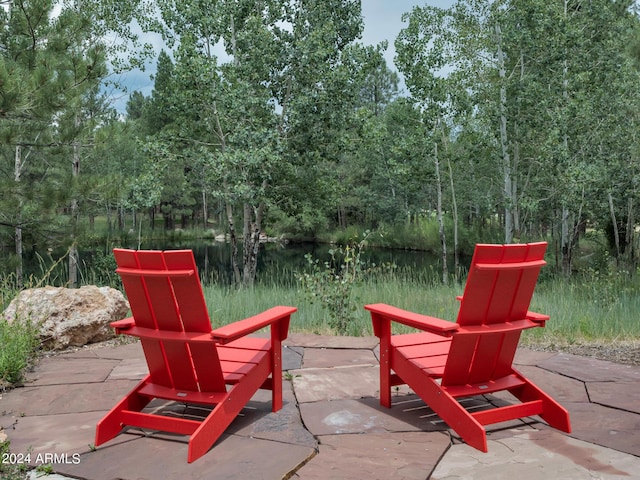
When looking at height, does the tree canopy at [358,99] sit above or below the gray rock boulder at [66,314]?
above

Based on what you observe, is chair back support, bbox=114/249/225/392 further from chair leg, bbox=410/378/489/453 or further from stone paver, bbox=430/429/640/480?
stone paver, bbox=430/429/640/480

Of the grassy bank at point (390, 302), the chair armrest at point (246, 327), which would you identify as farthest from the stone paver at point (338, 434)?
the chair armrest at point (246, 327)

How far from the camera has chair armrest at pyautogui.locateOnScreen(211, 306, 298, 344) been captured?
217 centimetres

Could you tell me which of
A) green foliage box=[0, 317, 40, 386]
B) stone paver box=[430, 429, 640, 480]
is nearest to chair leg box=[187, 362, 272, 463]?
stone paver box=[430, 429, 640, 480]

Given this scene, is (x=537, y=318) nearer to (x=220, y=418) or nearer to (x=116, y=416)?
(x=220, y=418)

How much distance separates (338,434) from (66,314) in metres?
2.95

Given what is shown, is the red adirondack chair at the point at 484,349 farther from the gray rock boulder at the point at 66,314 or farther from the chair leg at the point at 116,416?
→ the gray rock boulder at the point at 66,314

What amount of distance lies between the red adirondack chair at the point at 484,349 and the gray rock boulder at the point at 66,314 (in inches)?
114

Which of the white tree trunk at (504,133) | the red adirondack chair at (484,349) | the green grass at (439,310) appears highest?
the white tree trunk at (504,133)

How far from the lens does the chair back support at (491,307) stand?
7.34 ft

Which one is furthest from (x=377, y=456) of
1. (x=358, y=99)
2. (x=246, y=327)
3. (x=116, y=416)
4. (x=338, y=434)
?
(x=358, y=99)

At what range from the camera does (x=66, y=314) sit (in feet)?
14.2

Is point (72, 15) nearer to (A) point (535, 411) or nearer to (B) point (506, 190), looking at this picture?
(A) point (535, 411)

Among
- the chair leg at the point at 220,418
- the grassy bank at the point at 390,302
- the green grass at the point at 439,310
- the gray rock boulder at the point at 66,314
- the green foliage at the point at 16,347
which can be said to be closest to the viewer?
the chair leg at the point at 220,418
